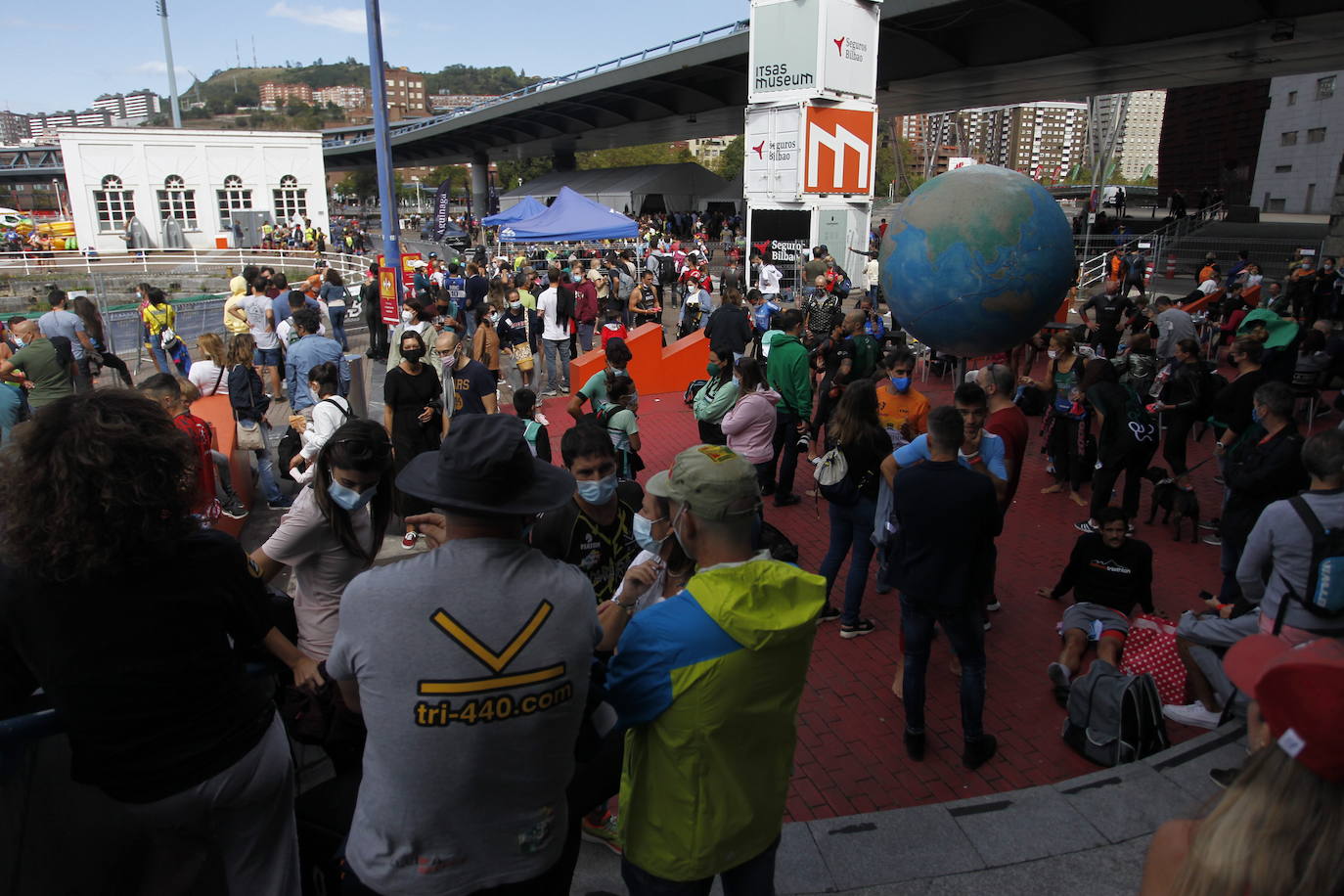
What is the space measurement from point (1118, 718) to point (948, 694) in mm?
991

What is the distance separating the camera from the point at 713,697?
2.08 meters

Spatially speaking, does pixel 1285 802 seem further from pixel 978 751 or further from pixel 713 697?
pixel 978 751

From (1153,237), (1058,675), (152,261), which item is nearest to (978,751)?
(1058,675)

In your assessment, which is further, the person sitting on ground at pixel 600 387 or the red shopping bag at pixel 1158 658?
the person sitting on ground at pixel 600 387

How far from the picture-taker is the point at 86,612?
2029 mm

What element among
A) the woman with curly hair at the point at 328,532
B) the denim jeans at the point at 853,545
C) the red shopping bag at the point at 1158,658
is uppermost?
the woman with curly hair at the point at 328,532

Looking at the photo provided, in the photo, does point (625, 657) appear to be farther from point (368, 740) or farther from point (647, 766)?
point (368, 740)

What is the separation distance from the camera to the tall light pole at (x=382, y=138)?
12180 mm

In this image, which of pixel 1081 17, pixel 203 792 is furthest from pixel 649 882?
pixel 1081 17

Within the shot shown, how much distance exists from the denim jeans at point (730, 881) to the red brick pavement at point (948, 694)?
160 cm

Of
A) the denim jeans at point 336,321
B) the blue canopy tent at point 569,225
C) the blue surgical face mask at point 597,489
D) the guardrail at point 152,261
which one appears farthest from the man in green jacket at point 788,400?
the guardrail at point 152,261

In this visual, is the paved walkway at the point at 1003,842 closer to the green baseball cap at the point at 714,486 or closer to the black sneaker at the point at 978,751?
the black sneaker at the point at 978,751

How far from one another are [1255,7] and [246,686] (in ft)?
77.7

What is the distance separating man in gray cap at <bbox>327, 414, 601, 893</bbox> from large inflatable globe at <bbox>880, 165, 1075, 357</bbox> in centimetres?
416
